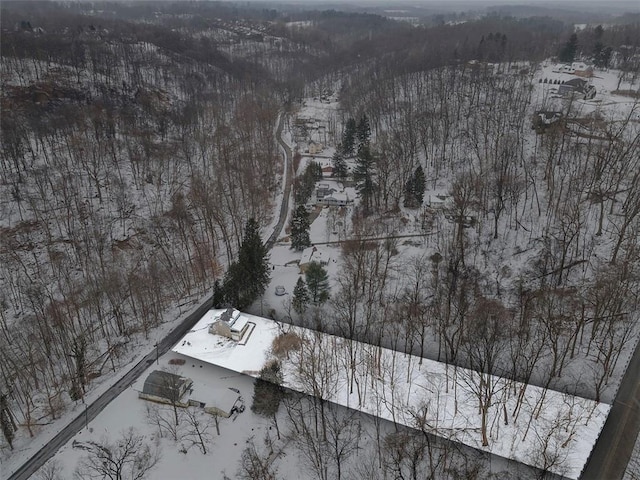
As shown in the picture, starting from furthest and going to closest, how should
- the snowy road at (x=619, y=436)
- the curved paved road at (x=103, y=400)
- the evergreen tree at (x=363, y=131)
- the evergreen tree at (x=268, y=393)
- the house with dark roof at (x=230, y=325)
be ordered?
1. the evergreen tree at (x=363, y=131)
2. the house with dark roof at (x=230, y=325)
3. the evergreen tree at (x=268, y=393)
4. the curved paved road at (x=103, y=400)
5. the snowy road at (x=619, y=436)

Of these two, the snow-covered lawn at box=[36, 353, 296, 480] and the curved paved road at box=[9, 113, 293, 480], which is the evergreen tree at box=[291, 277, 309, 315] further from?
the curved paved road at box=[9, 113, 293, 480]

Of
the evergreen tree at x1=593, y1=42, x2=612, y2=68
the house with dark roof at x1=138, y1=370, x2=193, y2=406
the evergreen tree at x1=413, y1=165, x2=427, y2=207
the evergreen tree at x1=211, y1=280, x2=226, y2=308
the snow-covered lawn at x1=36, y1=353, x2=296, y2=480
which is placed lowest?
the snow-covered lawn at x1=36, y1=353, x2=296, y2=480

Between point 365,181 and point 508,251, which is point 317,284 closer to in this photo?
point 508,251

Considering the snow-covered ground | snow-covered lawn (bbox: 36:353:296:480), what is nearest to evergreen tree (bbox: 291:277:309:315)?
snow-covered lawn (bbox: 36:353:296:480)

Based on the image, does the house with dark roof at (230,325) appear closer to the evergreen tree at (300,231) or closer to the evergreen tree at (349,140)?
the evergreen tree at (300,231)

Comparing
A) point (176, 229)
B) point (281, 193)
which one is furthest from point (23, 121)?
point (281, 193)

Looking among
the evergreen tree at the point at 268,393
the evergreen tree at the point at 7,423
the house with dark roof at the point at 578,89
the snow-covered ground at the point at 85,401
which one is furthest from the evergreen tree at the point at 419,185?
the evergreen tree at the point at 7,423
